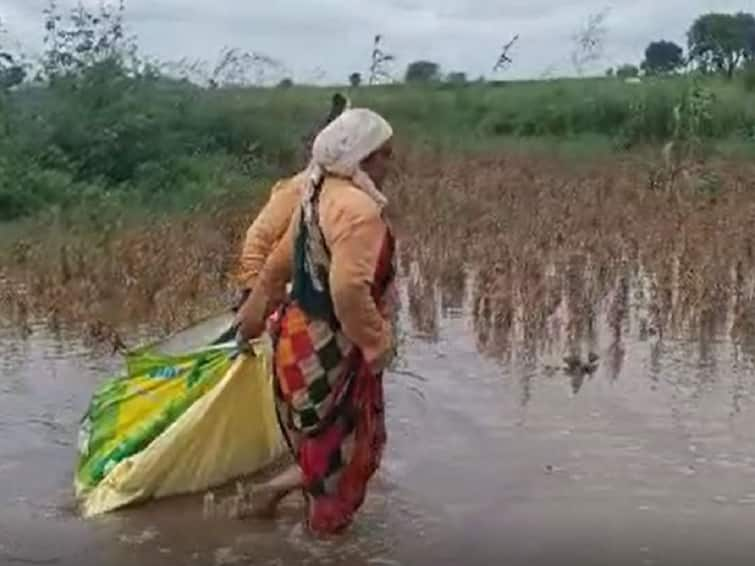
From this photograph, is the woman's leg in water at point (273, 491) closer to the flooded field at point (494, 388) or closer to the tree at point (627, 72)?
the flooded field at point (494, 388)

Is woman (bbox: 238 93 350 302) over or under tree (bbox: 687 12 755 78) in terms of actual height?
under

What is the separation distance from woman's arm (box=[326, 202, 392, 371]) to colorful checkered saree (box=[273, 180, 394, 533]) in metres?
0.09

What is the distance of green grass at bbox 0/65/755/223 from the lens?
597 inches

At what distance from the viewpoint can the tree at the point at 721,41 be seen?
91.7 ft

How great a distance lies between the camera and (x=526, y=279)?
394 inches

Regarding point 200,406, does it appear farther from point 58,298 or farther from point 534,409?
point 58,298

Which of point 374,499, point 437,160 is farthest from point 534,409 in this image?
point 437,160

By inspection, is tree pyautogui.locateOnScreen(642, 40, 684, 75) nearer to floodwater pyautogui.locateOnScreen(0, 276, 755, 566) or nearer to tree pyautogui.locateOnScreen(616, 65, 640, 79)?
tree pyautogui.locateOnScreen(616, 65, 640, 79)

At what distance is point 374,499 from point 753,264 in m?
5.55

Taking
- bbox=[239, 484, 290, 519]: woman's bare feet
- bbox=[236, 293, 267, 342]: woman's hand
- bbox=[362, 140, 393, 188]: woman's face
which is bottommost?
bbox=[239, 484, 290, 519]: woman's bare feet

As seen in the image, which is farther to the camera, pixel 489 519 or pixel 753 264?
pixel 753 264

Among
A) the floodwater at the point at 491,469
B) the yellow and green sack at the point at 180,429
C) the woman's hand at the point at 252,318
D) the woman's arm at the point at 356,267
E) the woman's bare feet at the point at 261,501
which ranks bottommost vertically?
the floodwater at the point at 491,469

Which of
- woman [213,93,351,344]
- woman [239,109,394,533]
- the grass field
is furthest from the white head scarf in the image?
the grass field

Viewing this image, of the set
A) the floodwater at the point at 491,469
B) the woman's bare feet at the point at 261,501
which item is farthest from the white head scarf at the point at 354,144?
the floodwater at the point at 491,469
